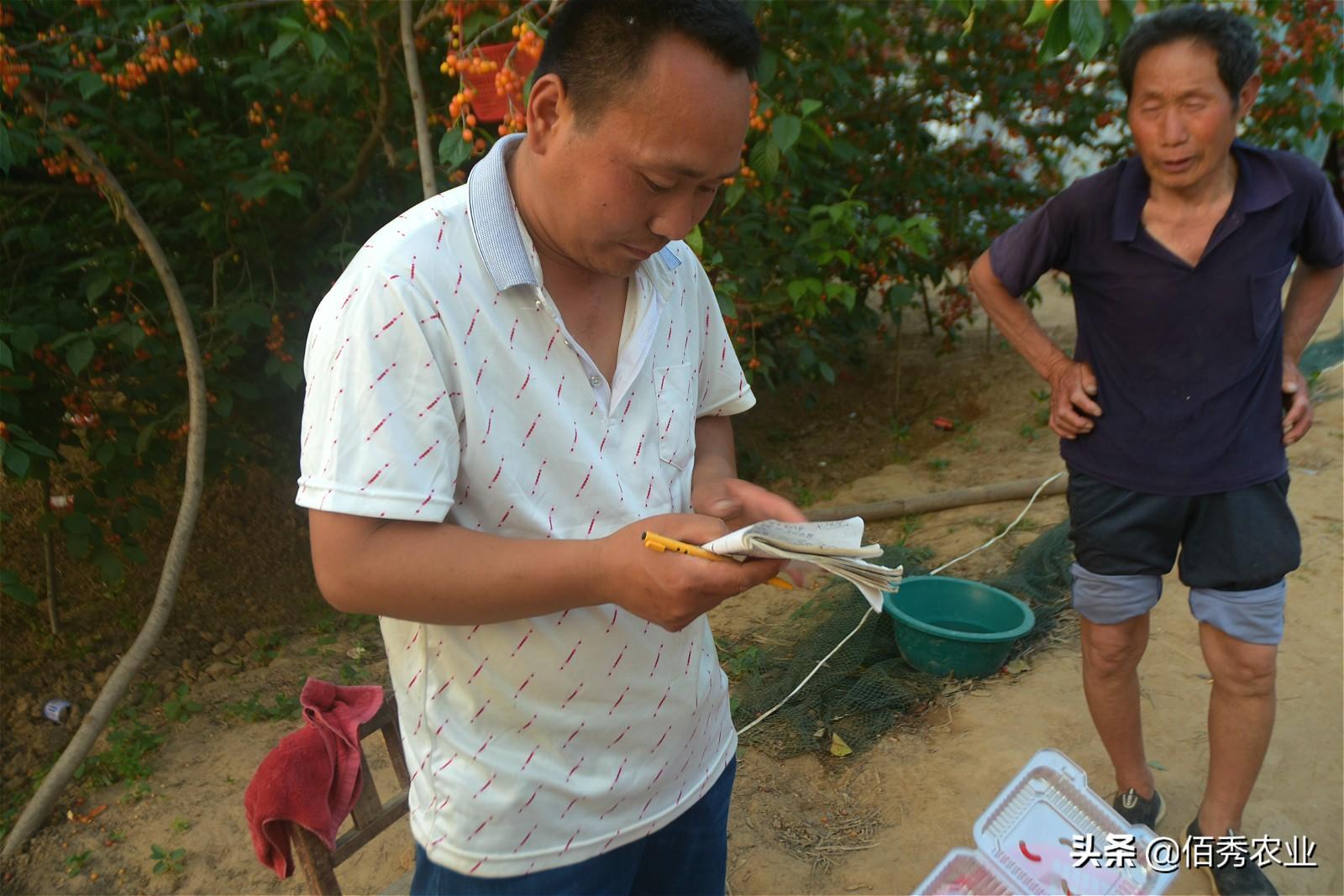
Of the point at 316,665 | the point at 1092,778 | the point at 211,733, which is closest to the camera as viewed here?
the point at 1092,778

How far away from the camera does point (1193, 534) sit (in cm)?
216

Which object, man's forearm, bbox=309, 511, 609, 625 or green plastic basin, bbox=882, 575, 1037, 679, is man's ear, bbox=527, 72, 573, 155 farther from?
green plastic basin, bbox=882, 575, 1037, 679

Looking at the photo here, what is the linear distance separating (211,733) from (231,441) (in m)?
1.17

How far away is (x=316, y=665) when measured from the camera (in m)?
3.98

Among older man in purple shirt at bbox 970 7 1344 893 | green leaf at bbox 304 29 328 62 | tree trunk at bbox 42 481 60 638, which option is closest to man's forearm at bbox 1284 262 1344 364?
older man in purple shirt at bbox 970 7 1344 893

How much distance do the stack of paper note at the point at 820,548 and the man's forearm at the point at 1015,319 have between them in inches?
56.4

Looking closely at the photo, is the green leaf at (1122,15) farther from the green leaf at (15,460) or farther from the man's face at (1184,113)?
the green leaf at (15,460)

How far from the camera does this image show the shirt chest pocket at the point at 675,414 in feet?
4.02

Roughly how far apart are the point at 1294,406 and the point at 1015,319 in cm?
67

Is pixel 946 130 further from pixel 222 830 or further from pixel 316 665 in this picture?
pixel 222 830

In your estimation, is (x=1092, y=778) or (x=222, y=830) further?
(x=222, y=830)

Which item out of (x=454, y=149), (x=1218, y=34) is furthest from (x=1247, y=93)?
(x=454, y=149)

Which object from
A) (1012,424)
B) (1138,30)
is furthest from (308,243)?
(1012,424)

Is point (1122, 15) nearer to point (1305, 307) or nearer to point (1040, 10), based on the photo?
point (1040, 10)
